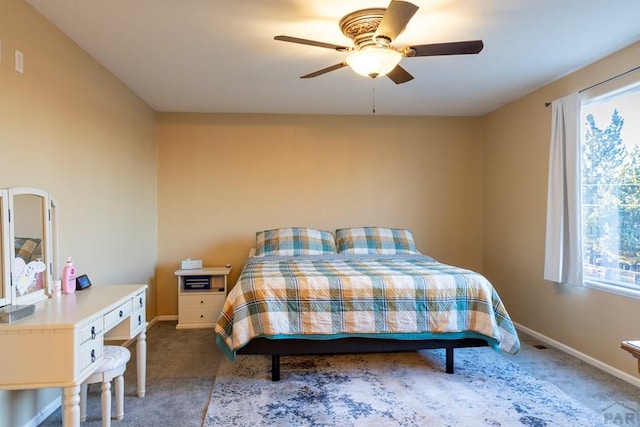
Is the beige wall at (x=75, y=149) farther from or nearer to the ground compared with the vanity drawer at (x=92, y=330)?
farther from the ground

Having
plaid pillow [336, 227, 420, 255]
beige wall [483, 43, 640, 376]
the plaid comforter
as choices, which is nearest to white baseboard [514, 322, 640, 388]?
beige wall [483, 43, 640, 376]

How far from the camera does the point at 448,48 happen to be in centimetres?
213

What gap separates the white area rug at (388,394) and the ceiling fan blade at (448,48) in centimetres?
214

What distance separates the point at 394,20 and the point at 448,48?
43 centimetres

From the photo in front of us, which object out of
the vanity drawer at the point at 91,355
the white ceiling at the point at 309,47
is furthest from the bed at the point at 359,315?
the white ceiling at the point at 309,47

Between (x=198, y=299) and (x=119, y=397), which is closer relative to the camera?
(x=119, y=397)

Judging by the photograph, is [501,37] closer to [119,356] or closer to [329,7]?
[329,7]

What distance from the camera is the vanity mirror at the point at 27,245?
1825 mm

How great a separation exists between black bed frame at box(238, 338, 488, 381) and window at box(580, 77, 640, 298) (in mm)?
1214

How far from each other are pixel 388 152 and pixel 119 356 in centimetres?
362

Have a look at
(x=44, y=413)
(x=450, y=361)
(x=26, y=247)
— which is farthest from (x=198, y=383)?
(x=450, y=361)

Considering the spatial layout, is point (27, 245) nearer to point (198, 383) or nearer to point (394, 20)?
point (198, 383)

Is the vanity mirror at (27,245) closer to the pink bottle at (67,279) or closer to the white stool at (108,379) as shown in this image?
the pink bottle at (67,279)

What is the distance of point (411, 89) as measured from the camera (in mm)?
3682
